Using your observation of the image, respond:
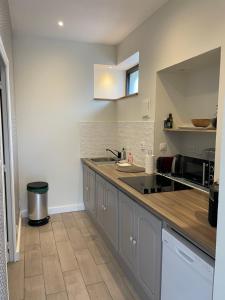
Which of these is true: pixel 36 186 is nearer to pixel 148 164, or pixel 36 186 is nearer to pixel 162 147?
pixel 148 164

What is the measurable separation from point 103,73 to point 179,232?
10.4 feet

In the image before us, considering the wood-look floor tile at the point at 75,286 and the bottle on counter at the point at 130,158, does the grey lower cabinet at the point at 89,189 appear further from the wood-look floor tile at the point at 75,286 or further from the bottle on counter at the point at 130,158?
the wood-look floor tile at the point at 75,286

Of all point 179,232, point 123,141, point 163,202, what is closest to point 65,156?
point 123,141

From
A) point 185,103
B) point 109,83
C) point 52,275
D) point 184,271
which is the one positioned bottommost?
point 52,275

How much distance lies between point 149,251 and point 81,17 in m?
2.61

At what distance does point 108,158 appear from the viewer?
12.6 feet

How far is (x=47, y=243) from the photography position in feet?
9.35

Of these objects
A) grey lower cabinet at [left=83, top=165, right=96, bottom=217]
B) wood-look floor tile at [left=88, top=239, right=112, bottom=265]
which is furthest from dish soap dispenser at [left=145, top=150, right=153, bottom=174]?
wood-look floor tile at [left=88, top=239, right=112, bottom=265]

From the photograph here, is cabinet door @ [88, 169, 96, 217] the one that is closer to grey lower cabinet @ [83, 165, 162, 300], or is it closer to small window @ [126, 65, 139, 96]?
grey lower cabinet @ [83, 165, 162, 300]

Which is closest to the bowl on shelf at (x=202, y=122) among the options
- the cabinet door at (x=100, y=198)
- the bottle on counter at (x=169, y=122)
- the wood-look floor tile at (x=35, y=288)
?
the bottle on counter at (x=169, y=122)

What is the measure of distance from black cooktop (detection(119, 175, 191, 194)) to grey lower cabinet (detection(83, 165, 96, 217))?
932 mm

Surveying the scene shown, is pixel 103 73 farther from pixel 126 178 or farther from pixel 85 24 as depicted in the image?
pixel 126 178

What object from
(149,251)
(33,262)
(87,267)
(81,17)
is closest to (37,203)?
(33,262)

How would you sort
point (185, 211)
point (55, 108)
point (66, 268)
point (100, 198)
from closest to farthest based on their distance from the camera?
point (185, 211) → point (66, 268) → point (100, 198) → point (55, 108)
